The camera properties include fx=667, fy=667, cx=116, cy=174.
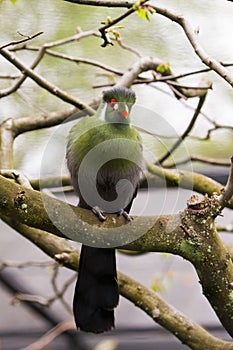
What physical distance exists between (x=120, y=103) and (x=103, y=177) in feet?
0.89

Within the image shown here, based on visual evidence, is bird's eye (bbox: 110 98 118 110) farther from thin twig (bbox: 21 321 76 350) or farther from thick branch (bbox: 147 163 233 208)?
thin twig (bbox: 21 321 76 350)

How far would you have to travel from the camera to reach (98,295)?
2.00 metres

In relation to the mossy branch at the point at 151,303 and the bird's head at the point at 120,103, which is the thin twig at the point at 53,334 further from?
the bird's head at the point at 120,103

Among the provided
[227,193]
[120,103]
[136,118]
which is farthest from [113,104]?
[227,193]

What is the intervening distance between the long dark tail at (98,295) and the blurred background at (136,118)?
32cm

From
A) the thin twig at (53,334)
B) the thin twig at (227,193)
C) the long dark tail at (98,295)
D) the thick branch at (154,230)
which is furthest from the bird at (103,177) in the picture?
the thin twig at (53,334)

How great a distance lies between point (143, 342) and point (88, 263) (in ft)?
6.42

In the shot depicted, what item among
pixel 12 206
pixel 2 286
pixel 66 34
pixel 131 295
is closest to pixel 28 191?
pixel 12 206

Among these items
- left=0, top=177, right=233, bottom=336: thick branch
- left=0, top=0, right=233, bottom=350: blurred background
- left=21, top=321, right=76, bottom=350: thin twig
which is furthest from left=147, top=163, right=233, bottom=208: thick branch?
left=21, top=321, right=76, bottom=350: thin twig

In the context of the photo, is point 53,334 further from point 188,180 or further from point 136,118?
point 136,118

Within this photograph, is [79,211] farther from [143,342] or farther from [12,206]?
[143,342]

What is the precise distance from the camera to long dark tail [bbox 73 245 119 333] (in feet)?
6.50

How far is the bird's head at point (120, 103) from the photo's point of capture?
220 cm

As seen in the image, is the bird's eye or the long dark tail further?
the bird's eye
